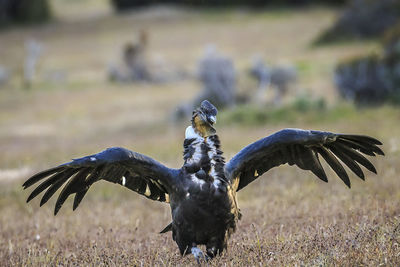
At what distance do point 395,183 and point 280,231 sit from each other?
2855 millimetres

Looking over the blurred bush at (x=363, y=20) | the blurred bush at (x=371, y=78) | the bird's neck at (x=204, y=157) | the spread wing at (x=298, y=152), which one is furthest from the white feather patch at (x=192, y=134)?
the blurred bush at (x=363, y=20)

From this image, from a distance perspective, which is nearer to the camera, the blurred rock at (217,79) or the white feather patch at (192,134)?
the white feather patch at (192,134)

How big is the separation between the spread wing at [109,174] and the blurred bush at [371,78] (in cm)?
1252

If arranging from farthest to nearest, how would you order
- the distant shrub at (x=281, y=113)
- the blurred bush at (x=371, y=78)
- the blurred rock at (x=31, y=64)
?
the blurred rock at (x=31, y=64)
the blurred bush at (x=371, y=78)
the distant shrub at (x=281, y=113)

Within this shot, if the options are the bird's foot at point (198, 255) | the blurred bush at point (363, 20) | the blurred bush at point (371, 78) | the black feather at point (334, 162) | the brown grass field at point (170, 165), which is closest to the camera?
the bird's foot at point (198, 255)

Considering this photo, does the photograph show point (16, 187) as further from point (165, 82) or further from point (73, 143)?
point (165, 82)

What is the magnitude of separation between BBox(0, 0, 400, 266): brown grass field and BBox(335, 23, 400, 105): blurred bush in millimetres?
572

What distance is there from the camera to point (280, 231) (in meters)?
6.50

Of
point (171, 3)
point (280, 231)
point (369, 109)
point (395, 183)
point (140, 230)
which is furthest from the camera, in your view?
point (171, 3)

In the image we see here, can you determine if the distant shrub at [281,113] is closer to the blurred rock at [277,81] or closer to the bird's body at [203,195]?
the blurred rock at [277,81]

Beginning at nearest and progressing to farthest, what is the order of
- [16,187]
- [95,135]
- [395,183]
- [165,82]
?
[395,183] < [16,187] < [95,135] < [165,82]

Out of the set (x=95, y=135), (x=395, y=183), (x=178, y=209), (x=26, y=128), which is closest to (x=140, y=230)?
(x=178, y=209)

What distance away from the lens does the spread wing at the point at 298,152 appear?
554cm

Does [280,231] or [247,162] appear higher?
[247,162]
